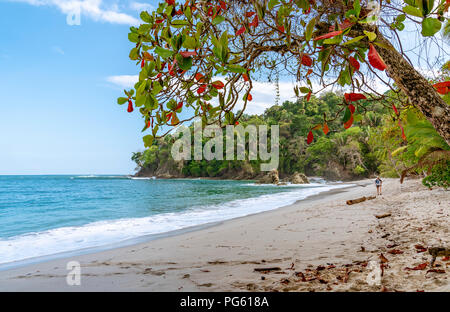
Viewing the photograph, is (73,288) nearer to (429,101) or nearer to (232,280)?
(232,280)

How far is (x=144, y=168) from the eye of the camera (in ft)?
219

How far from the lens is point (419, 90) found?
147 cm

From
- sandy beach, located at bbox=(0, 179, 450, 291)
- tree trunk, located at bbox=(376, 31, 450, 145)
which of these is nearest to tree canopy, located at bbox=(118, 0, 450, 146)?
tree trunk, located at bbox=(376, 31, 450, 145)

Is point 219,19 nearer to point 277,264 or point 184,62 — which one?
point 184,62

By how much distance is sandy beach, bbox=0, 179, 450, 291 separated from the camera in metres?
1.69

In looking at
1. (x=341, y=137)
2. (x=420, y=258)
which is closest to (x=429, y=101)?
(x=420, y=258)

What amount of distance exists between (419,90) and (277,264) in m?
1.74

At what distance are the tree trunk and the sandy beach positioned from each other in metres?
0.87

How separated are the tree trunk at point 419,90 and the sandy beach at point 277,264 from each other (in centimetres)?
87

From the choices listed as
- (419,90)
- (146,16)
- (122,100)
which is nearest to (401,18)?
(419,90)

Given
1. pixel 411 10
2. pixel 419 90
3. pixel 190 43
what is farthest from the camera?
pixel 419 90

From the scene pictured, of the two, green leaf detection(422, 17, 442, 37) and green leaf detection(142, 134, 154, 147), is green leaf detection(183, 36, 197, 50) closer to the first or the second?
green leaf detection(142, 134, 154, 147)

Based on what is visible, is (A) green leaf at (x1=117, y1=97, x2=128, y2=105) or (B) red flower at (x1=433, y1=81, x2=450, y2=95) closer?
(B) red flower at (x1=433, y1=81, x2=450, y2=95)
